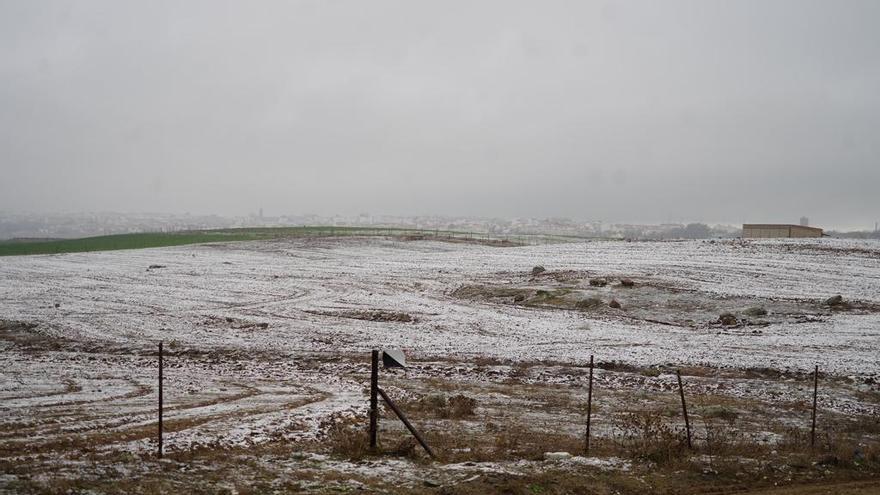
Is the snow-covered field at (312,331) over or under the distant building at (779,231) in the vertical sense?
under

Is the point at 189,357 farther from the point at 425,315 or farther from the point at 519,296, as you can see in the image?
the point at 519,296

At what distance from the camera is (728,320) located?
31500mm

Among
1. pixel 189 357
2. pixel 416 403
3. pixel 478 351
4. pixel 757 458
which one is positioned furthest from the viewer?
pixel 478 351

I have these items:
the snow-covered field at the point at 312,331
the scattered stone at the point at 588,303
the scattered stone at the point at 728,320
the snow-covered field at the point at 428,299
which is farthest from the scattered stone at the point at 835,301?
the scattered stone at the point at 588,303

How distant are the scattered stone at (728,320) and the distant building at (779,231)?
1939 inches

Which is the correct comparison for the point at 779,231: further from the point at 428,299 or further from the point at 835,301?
the point at 428,299

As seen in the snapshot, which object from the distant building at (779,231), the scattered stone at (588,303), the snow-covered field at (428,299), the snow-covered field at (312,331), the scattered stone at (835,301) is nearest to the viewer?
the snow-covered field at (312,331)

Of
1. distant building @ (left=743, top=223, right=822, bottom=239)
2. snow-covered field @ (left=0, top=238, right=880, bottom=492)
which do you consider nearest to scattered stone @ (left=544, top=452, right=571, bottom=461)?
snow-covered field @ (left=0, top=238, right=880, bottom=492)

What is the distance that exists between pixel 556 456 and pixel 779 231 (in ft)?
241

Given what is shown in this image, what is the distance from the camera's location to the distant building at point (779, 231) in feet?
242

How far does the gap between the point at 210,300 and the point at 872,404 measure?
1313 inches

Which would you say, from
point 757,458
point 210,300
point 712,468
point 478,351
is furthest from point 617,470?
point 210,300

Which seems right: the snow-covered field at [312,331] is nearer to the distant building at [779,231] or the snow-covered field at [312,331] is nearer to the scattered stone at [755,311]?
the scattered stone at [755,311]

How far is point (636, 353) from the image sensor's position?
957 inches
